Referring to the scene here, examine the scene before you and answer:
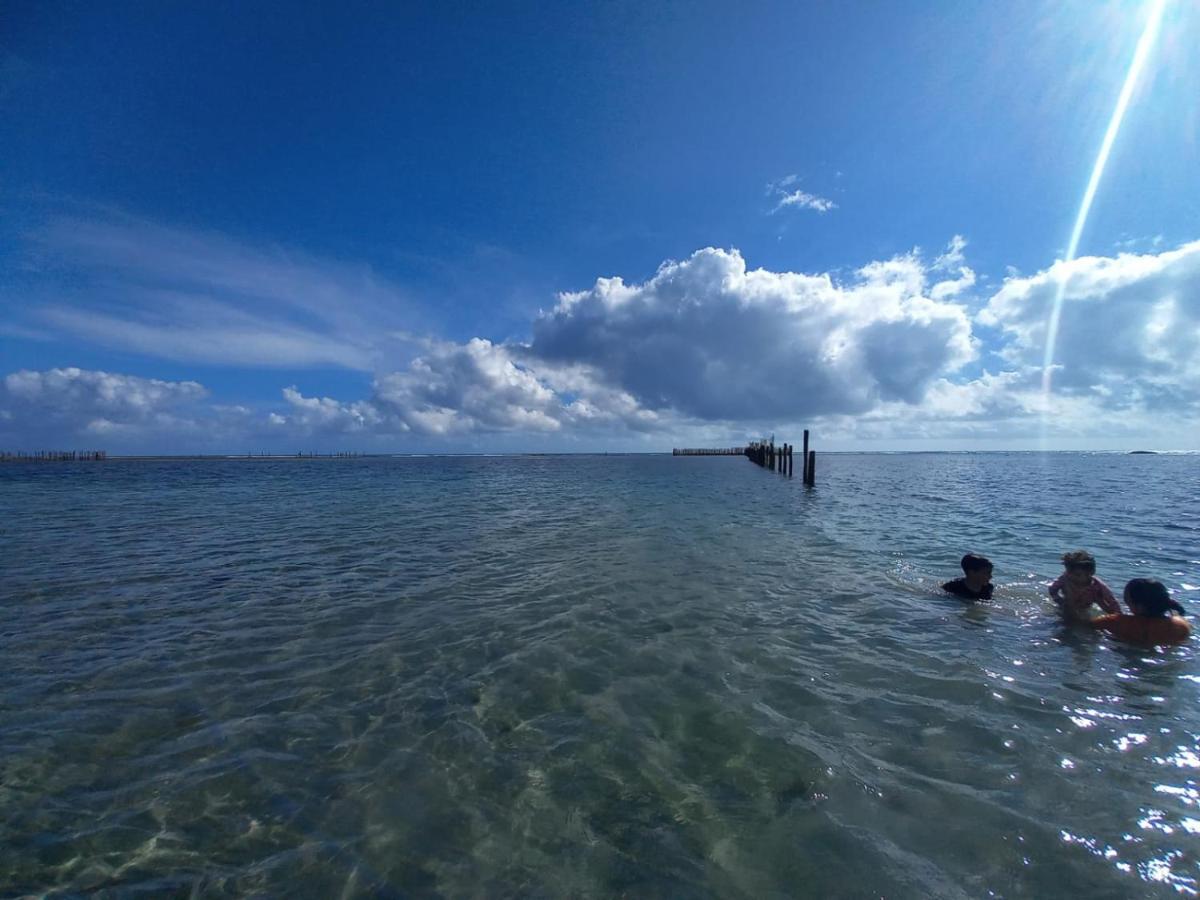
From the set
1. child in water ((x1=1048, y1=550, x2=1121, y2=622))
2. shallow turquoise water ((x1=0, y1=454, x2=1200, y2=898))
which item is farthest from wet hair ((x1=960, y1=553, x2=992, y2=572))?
child in water ((x1=1048, y1=550, x2=1121, y2=622))

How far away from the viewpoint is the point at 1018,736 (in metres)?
5.16

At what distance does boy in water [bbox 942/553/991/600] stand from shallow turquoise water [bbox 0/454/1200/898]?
33 cm

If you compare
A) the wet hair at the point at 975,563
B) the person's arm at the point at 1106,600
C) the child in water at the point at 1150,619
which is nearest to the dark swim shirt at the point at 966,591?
the wet hair at the point at 975,563

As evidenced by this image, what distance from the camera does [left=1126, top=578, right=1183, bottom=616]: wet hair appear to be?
A: 7586 millimetres

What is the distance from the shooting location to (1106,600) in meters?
8.39

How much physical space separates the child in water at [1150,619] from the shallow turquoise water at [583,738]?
30cm

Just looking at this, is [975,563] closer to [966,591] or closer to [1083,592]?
[966,591]

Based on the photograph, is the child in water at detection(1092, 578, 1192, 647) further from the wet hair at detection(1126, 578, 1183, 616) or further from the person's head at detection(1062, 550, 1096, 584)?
the person's head at detection(1062, 550, 1096, 584)

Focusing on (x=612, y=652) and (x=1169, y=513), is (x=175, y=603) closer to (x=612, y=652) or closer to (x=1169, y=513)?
(x=612, y=652)

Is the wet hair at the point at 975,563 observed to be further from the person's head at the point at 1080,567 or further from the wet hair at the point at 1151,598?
the wet hair at the point at 1151,598

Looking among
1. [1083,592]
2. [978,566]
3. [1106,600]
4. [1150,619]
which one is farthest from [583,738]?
[1106,600]

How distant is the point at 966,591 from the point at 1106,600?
1891 mm

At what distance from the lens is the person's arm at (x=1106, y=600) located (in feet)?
27.2

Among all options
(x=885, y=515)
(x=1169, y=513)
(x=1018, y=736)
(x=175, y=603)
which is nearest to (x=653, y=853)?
(x=1018, y=736)
